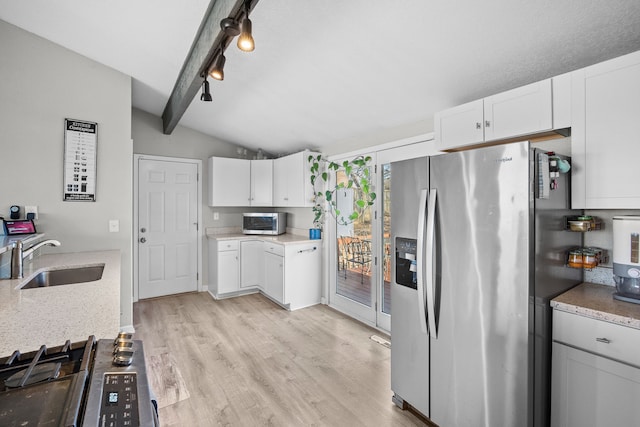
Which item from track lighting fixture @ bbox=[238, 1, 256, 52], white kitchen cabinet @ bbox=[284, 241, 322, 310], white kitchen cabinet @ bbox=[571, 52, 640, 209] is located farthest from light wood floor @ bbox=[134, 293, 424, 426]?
track lighting fixture @ bbox=[238, 1, 256, 52]

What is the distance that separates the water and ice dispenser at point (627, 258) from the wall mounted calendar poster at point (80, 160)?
13.0ft

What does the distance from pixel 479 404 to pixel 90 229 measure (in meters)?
3.41

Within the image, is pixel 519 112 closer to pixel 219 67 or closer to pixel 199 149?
pixel 219 67

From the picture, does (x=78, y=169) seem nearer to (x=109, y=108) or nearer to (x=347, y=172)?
(x=109, y=108)

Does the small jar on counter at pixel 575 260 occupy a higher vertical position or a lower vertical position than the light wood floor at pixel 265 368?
A: higher

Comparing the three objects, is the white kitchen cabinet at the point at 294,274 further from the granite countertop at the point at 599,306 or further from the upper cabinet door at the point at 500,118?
the granite countertop at the point at 599,306

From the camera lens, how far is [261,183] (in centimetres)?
480

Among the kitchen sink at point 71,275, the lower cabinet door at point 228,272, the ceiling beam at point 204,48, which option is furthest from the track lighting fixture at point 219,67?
the lower cabinet door at point 228,272

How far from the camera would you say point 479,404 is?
5.43 ft

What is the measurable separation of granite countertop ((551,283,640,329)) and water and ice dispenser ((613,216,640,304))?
6 cm

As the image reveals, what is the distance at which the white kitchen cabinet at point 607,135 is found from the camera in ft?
5.05

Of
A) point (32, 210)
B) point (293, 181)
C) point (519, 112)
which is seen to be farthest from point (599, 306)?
point (32, 210)

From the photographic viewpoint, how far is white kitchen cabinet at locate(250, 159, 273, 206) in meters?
4.75

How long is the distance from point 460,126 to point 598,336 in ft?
4.63
